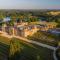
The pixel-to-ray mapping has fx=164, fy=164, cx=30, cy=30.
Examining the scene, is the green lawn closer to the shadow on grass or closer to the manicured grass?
the shadow on grass

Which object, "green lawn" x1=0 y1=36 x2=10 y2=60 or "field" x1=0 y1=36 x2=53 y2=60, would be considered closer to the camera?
"field" x1=0 y1=36 x2=53 y2=60

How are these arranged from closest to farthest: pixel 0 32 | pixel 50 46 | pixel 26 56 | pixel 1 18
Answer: pixel 26 56 → pixel 50 46 → pixel 0 32 → pixel 1 18

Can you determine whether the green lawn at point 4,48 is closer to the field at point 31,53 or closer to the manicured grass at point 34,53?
the field at point 31,53

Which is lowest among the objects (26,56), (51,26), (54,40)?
(26,56)

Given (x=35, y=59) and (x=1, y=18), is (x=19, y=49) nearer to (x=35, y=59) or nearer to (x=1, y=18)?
(x=35, y=59)

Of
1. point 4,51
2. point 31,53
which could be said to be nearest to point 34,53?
point 31,53

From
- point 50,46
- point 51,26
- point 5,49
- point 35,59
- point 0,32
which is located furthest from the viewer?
point 0,32

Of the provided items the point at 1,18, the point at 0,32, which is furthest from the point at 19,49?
the point at 1,18

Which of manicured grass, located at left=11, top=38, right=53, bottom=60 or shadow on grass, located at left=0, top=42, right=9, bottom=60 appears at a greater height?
manicured grass, located at left=11, top=38, right=53, bottom=60
